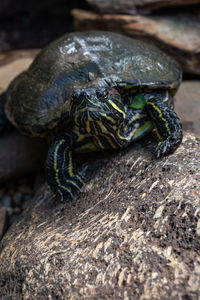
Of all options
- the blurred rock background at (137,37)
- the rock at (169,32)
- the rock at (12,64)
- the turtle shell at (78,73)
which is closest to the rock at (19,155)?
the blurred rock background at (137,37)

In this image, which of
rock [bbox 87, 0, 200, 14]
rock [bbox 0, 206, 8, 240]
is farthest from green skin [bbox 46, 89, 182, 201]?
rock [bbox 87, 0, 200, 14]

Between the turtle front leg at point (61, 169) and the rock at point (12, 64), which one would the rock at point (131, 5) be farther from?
the turtle front leg at point (61, 169)

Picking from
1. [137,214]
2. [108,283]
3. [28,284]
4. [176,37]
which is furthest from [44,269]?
[176,37]

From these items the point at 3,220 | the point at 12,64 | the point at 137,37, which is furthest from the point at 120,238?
the point at 12,64

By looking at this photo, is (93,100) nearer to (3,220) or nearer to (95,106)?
(95,106)

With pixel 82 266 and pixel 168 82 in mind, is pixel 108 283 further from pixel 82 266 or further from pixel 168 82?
pixel 168 82

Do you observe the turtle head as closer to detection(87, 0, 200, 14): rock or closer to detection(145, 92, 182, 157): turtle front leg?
detection(145, 92, 182, 157): turtle front leg
